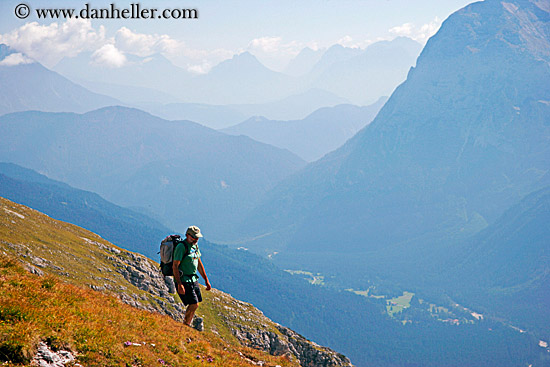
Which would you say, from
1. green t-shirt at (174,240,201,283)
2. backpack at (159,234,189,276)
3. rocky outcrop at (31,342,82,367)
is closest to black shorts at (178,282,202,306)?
green t-shirt at (174,240,201,283)

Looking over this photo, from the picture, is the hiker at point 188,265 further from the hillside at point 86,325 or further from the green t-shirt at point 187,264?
the hillside at point 86,325

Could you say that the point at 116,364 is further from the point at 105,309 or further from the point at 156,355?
the point at 105,309

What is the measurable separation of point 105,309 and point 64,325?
16.2ft

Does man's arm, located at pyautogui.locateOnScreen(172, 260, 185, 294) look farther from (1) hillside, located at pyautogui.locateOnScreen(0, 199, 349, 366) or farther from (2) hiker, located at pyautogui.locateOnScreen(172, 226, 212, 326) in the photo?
(1) hillside, located at pyautogui.locateOnScreen(0, 199, 349, 366)

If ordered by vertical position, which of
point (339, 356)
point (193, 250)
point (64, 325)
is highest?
point (193, 250)

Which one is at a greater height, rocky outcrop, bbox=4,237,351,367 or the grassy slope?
the grassy slope

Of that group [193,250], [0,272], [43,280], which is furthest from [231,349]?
[0,272]

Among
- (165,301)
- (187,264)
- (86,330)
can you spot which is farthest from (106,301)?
(165,301)

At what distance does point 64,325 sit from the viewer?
665 inches

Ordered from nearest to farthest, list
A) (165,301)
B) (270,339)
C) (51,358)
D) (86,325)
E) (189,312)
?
(51,358) → (86,325) → (189,312) → (165,301) → (270,339)

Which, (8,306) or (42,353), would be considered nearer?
(42,353)

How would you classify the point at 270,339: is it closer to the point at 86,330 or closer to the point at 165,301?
the point at 165,301

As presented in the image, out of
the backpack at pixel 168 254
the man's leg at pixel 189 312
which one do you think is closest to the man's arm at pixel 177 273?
the backpack at pixel 168 254

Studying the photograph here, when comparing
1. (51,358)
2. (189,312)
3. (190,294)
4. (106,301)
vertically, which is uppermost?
(190,294)
